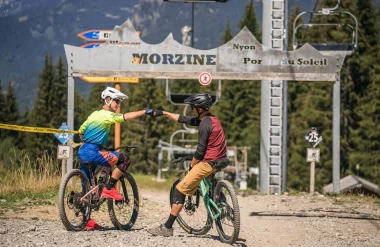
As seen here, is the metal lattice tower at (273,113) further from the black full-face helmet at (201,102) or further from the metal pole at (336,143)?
the black full-face helmet at (201,102)

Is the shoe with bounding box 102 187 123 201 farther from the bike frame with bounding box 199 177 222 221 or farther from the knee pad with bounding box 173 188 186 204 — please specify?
the bike frame with bounding box 199 177 222 221

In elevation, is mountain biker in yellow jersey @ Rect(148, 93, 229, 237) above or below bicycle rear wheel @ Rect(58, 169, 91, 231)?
above

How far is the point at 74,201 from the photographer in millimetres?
10375

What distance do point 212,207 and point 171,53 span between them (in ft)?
25.6

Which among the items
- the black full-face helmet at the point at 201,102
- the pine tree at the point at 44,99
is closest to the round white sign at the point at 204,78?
the black full-face helmet at the point at 201,102

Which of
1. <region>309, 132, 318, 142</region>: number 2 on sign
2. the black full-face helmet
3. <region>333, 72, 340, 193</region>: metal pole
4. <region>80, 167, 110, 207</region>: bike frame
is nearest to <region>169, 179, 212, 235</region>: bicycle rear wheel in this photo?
<region>80, 167, 110, 207</region>: bike frame

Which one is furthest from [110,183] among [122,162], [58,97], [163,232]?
[58,97]

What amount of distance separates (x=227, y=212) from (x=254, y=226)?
2807 mm

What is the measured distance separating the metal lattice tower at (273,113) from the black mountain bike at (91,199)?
10.3 metres

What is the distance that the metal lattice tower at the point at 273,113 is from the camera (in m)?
21.1

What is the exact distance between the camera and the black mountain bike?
10.2 m

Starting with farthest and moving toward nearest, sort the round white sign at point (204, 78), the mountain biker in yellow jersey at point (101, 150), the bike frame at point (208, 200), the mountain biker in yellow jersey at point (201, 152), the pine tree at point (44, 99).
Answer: the pine tree at point (44, 99) < the round white sign at point (204, 78) < the mountain biker in yellow jersey at point (101, 150) < the bike frame at point (208, 200) < the mountain biker in yellow jersey at point (201, 152)

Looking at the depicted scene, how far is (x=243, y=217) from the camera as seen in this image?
14016mm

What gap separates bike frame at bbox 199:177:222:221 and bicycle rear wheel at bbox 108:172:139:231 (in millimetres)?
1201
